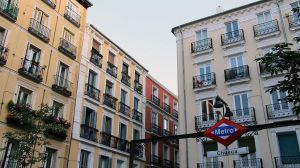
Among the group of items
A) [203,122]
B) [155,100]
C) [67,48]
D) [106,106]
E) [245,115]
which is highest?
[67,48]

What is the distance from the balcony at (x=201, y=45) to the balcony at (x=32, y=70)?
12645 millimetres

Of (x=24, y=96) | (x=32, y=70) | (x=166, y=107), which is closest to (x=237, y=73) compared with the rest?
(x=32, y=70)

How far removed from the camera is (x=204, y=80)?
89.2ft

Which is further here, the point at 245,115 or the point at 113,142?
the point at 113,142

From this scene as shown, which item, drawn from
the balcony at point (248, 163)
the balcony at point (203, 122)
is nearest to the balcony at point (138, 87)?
the balcony at point (203, 122)

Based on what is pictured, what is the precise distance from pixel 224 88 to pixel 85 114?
442 inches

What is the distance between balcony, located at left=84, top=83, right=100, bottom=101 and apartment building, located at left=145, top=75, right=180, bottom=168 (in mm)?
8348

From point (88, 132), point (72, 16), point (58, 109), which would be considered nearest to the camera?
point (58, 109)

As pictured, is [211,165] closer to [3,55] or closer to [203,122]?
[203,122]

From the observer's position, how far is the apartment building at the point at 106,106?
2672cm

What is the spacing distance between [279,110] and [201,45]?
870 centimetres

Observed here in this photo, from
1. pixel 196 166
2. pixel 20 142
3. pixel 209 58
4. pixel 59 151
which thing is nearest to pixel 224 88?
pixel 209 58

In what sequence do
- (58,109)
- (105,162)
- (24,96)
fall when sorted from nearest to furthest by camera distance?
(24,96), (58,109), (105,162)

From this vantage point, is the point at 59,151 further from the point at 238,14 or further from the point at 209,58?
the point at 238,14
